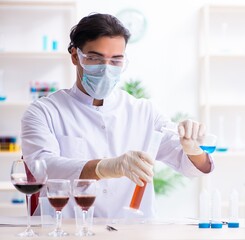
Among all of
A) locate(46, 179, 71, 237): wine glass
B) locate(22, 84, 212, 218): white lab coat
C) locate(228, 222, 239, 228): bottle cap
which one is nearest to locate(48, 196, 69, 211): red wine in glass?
locate(46, 179, 71, 237): wine glass

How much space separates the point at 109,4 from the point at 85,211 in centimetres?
397

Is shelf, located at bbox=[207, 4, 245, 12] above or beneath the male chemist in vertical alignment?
above

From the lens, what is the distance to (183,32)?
5.90 metres

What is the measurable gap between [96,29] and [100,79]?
8.4 inches

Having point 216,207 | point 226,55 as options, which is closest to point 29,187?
point 216,207

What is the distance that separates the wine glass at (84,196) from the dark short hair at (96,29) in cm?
89

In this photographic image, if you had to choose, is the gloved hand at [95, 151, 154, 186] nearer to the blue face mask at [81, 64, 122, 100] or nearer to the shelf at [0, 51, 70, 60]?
the blue face mask at [81, 64, 122, 100]

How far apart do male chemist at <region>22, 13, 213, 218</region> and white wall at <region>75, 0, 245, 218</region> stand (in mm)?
2894

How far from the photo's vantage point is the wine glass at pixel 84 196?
2035 millimetres

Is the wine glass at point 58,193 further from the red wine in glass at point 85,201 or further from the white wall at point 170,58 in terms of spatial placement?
the white wall at point 170,58

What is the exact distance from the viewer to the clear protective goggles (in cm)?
278

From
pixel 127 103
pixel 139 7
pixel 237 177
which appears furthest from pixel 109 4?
pixel 127 103

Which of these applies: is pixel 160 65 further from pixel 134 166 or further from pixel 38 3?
pixel 134 166

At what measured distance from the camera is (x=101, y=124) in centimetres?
283
